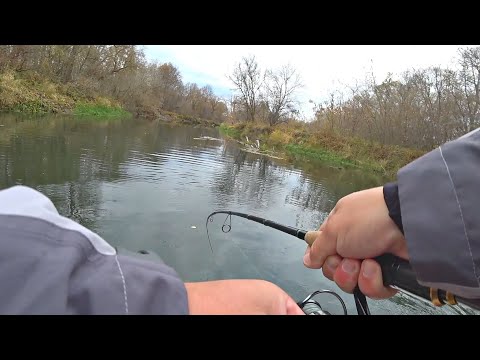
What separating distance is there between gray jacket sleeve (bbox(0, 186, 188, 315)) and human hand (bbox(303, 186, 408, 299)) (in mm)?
635

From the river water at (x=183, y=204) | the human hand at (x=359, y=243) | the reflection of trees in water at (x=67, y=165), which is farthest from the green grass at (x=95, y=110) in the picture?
the human hand at (x=359, y=243)

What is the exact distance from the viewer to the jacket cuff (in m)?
0.95

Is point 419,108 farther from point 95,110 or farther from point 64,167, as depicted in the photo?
point 95,110

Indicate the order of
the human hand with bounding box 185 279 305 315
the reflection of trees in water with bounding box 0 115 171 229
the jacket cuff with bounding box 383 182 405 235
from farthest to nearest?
the reflection of trees in water with bounding box 0 115 171 229 → the jacket cuff with bounding box 383 182 405 235 → the human hand with bounding box 185 279 305 315

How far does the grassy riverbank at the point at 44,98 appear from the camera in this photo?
17.8m

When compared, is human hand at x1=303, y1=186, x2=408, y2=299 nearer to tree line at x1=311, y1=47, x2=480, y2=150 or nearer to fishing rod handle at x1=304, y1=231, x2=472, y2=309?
fishing rod handle at x1=304, y1=231, x2=472, y2=309

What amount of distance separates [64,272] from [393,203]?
0.83 metres

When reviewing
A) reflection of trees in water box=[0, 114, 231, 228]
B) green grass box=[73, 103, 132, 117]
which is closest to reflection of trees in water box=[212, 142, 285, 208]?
reflection of trees in water box=[0, 114, 231, 228]

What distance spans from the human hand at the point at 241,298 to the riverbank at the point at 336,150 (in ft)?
54.6
